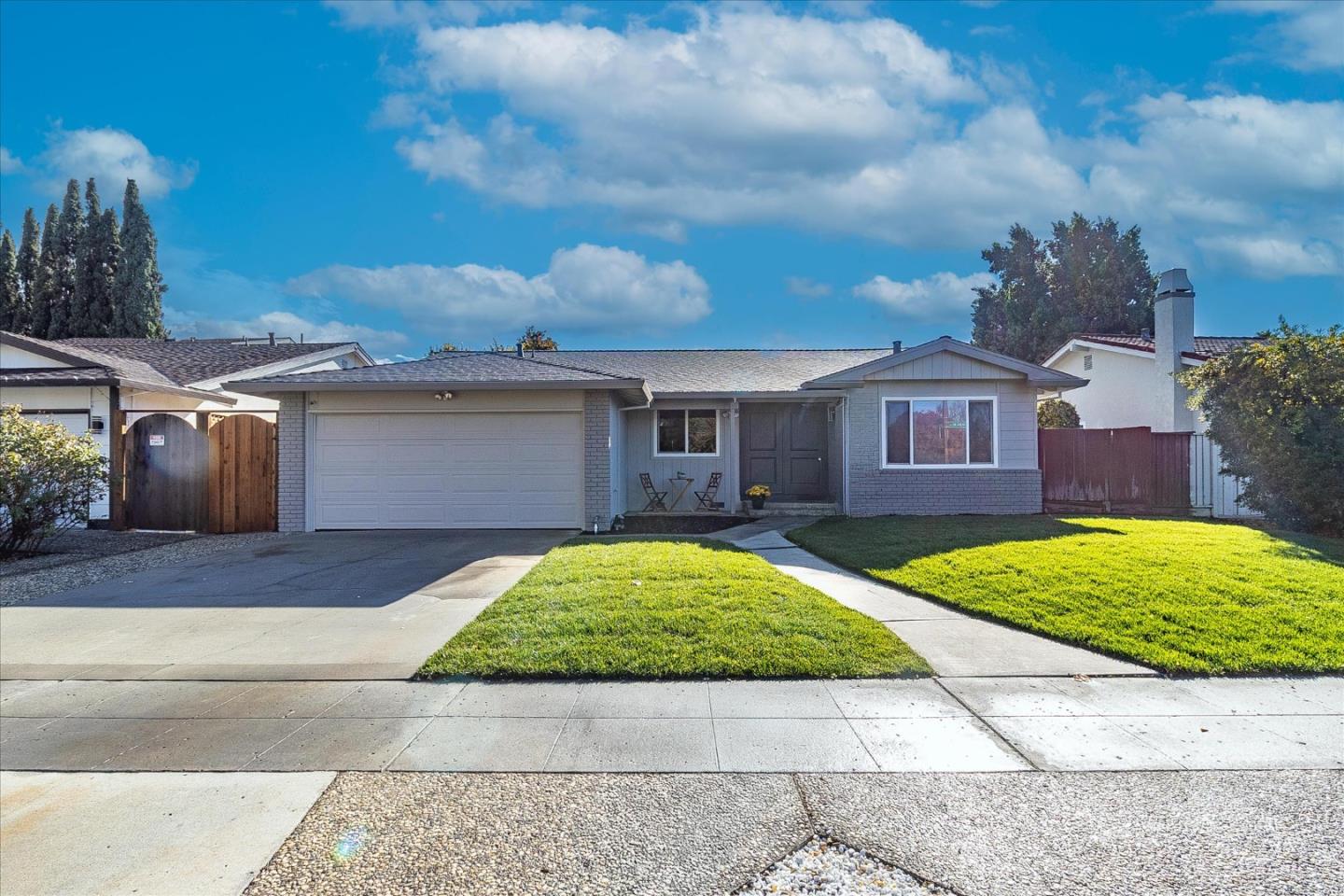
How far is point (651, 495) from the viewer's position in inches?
596

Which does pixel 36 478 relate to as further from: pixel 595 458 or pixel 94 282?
pixel 94 282

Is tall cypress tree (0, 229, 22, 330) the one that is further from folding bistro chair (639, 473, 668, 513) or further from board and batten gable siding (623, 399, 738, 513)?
folding bistro chair (639, 473, 668, 513)

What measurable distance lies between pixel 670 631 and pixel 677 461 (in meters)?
9.92

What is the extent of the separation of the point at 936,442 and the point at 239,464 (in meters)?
13.5

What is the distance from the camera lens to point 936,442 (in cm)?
1391

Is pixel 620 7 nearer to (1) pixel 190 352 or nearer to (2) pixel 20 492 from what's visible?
(2) pixel 20 492

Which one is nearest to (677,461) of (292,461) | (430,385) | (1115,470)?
(430,385)

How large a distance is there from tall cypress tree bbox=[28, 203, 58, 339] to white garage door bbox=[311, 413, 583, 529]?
1210 inches

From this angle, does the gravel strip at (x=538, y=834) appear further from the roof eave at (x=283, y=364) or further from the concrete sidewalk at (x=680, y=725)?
the roof eave at (x=283, y=364)

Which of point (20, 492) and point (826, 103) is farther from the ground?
point (826, 103)

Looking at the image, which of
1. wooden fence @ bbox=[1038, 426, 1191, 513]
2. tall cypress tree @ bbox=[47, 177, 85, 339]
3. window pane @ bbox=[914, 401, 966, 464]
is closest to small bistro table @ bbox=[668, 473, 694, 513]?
window pane @ bbox=[914, 401, 966, 464]

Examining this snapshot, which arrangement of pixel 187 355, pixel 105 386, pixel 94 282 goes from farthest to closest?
pixel 94 282 < pixel 187 355 < pixel 105 386

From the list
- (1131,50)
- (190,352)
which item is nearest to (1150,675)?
(1131,50)

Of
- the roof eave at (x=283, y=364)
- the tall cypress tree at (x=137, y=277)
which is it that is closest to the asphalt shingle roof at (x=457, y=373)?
the roof eave at (x=283, y=364)
